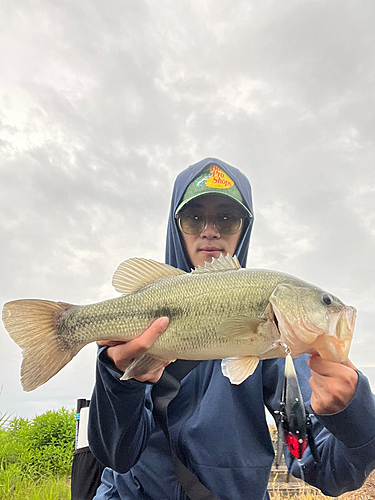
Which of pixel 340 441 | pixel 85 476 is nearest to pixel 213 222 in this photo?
pixel 340 441

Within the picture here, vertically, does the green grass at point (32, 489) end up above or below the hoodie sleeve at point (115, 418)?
below

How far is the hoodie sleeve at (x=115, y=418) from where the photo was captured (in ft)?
9.09

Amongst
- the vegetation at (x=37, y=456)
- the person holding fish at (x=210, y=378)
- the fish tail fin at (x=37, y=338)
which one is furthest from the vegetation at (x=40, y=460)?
the fish tail fin at (x=37, y=338)

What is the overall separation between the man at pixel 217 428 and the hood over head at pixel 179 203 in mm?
1206

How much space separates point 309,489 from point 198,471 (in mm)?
4223

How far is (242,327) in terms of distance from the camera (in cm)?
248

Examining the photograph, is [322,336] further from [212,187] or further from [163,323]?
[212,187]

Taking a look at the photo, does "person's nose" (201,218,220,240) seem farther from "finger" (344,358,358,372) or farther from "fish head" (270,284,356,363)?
"finger" (344,358,358,372)

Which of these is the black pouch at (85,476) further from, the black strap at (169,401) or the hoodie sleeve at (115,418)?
the black strap at (169,401)

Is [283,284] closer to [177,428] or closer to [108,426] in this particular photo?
[177,428]

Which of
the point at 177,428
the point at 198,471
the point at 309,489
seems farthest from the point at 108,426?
the point at 309,489

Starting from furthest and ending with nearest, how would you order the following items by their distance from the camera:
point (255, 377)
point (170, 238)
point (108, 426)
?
point (170, 238) < point (255, 377) < point (108, 426)

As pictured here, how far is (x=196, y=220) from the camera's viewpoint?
389 cm

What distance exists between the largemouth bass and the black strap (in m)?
0.44
